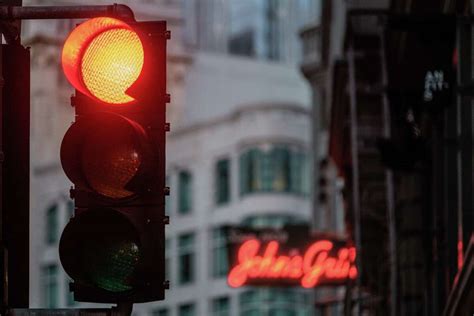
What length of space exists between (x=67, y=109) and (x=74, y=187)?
81079mm

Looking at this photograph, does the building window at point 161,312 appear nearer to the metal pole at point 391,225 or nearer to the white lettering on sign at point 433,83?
the metal pole at point 391,225

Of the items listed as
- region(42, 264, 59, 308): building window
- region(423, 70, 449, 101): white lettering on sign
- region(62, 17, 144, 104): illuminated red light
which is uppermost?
region(423, 70, 449, 101): white lettering on sign

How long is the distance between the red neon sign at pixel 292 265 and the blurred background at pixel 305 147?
4.25 ft

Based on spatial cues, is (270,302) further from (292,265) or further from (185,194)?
(292,265)

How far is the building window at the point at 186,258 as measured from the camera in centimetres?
8056

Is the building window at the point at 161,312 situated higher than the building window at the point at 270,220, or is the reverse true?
the building window at the point at 270,220

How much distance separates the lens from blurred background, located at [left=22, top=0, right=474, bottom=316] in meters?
18.0

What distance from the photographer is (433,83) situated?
57.5 feet

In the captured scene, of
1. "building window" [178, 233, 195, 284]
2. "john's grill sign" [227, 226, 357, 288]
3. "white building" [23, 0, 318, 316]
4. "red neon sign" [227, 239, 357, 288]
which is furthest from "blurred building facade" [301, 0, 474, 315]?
"building window" [178, 233, 195, 284]

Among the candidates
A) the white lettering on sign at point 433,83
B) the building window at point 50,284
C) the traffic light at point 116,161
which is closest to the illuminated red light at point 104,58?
the traffic light at point 116,161

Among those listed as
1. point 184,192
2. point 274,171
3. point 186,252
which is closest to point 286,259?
point 274,171

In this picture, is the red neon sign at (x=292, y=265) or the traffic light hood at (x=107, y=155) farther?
the red neon sign at (x=292, y=265)

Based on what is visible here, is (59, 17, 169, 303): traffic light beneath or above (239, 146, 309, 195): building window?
beneath

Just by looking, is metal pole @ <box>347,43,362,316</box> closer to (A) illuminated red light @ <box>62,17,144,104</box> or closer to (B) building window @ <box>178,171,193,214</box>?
(A) illuminated red light @ <box>62,17,144,104</box>
